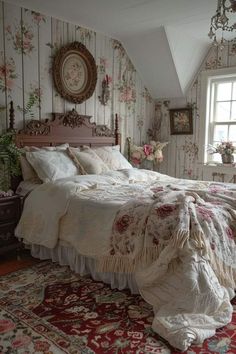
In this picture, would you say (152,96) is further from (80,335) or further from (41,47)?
(80,335)

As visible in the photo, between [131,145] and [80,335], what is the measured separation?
3.26 m

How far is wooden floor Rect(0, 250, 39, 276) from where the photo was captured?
113 inches

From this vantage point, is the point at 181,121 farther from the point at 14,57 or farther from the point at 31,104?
the point at 14,57

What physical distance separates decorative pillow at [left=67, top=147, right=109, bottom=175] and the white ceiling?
1495 millimetres

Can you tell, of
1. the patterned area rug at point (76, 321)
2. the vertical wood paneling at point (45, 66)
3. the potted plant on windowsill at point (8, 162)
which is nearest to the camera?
the patterned area rug at point (76, 321)

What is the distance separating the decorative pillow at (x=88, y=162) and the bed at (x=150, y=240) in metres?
0.26

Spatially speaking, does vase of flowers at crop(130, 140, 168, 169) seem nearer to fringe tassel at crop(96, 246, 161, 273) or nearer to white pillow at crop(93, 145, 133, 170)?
white pillow at crop(93, 145, 133, 170)

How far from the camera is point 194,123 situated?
4871 millimetres

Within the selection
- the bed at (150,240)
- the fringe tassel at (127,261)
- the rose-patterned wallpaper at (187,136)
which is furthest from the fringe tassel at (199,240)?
the rose-patterned wallpaper at (187,136)

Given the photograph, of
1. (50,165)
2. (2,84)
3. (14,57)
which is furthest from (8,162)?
(14,57)

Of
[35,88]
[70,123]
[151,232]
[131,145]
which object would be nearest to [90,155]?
[70,123]

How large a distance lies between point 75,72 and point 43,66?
0.45 meters

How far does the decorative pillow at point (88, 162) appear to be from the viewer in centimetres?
349

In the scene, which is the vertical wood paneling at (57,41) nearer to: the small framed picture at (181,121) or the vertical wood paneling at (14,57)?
the vertical wood paneling at (14,57)
